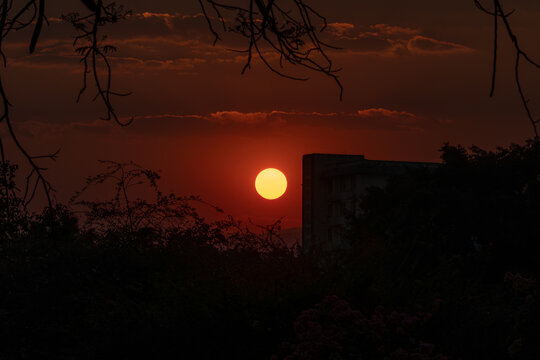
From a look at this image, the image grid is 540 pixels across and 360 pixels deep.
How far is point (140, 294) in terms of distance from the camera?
12.3 metres

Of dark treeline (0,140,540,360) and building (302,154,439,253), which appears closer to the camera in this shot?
dark treeline (0,140,540,360)

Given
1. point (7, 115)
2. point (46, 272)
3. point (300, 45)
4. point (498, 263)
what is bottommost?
point (498, 263)

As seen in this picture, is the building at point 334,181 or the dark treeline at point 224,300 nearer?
the dark treeline at point 224,300

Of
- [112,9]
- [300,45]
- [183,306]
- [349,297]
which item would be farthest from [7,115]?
[349,297]

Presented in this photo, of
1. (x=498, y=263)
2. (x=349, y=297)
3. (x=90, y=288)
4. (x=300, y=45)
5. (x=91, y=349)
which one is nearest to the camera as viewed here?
(x=300, y=45)

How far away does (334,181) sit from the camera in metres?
101

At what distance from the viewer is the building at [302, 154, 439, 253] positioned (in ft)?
311

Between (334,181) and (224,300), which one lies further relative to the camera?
(334,181)

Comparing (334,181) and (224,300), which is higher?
(334,181)

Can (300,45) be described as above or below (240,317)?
above

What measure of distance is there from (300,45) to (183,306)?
625 cm

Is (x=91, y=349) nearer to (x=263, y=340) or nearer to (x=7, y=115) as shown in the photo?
(x=263, y=340)

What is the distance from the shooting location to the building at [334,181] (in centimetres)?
9469

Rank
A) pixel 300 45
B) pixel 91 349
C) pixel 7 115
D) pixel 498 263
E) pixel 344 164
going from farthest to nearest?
1. pixel 344 164
2. pixel 498 263
3. pixel 91 349
4. pixel 300 45
5. pixel 7 115
